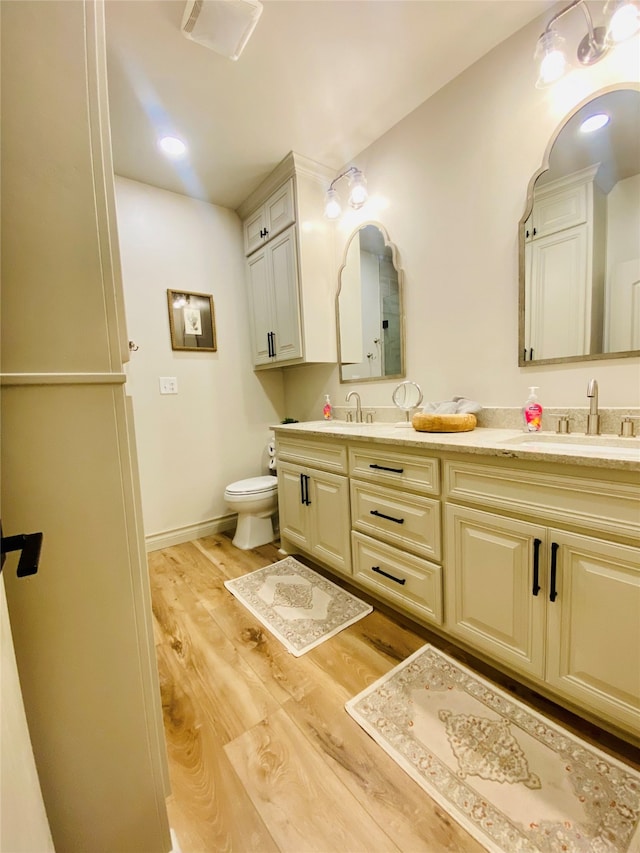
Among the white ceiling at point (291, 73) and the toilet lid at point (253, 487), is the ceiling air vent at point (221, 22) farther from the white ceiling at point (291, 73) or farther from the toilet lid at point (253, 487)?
the toilet lid at point (253, 487)

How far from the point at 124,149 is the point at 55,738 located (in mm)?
2670

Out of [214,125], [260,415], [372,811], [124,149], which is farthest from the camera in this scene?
[260,415]

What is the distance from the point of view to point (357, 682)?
1290mm

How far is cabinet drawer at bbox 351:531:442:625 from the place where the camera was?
1.41 meters

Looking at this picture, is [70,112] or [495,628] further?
[495,628]

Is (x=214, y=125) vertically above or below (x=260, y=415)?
above

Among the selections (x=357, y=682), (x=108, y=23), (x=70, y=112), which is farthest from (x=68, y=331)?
(x=108, y=23)

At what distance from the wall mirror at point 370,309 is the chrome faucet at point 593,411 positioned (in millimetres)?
958

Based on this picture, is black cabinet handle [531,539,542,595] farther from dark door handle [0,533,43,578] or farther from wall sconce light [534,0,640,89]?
wall sconce light [534,0,640,89]

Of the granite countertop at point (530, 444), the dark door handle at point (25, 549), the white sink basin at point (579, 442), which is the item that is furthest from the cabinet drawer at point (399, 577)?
the dark door handle at point (25, 549)

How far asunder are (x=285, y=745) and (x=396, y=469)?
3.33 feet

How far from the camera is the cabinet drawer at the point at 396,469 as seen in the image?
1368 millimetres

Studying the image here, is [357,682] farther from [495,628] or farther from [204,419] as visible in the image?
[204,419]

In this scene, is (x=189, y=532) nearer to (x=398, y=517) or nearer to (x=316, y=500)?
(x=316, y=500)
